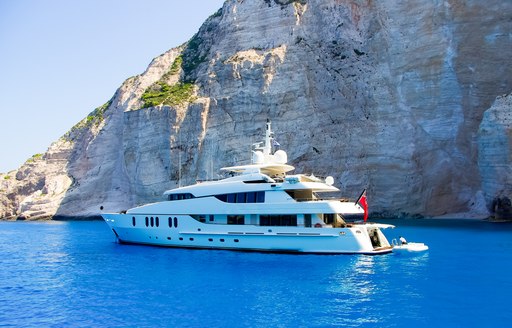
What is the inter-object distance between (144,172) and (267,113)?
56.4 ft

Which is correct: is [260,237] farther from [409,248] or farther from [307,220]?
[409,248]

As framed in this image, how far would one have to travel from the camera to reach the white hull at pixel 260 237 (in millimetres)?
26391

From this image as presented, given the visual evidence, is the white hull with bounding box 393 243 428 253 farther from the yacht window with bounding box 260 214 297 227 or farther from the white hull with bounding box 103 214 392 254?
the yacht window with bounding box 260 214 297 227

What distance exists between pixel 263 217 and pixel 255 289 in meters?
8.90

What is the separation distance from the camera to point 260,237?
27766 millimetres

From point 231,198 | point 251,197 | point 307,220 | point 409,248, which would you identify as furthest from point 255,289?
point 409,248

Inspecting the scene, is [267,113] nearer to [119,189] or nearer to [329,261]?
[119,189]

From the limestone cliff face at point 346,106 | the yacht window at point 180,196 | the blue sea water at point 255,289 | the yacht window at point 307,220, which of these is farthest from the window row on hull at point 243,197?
the limestone cliff face at point 346,106

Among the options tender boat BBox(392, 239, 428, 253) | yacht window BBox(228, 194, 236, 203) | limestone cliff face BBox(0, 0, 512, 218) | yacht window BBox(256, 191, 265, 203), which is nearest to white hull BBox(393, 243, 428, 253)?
tender boat BBox(392, 239, 428, 253)

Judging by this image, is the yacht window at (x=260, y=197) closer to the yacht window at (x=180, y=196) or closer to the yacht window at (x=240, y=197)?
the yacht window at (x=240, y=197)

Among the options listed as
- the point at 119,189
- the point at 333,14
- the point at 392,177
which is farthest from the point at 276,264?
the point at 119,189

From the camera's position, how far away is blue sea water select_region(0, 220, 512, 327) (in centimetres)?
1568

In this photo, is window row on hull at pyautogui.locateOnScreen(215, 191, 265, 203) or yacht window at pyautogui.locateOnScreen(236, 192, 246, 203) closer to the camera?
window row on hull at pyautogui.locateOnScreen(215, 191, 265, 203)

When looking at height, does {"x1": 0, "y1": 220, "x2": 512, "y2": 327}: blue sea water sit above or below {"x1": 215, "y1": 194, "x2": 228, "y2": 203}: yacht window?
below
